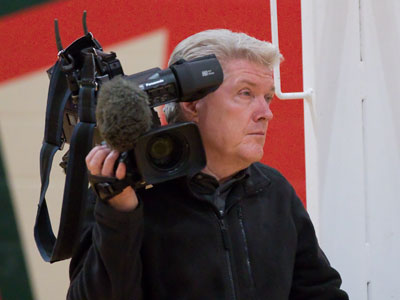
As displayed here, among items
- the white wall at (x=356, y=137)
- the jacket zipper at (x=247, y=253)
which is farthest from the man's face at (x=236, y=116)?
the white wall at (x=356, y=137)

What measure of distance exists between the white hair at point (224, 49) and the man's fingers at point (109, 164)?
301 mm

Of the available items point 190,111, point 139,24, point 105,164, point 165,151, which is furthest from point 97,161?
point 139,24

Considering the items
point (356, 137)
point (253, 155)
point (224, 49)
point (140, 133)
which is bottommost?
point (356, 137)

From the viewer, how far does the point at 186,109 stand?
1.33 metres

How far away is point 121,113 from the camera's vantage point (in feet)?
3.36

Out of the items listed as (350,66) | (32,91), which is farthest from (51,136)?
(350,66)

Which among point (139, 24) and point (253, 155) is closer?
point (253, 155)

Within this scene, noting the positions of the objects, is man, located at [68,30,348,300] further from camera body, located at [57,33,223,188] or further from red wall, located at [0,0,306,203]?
red wall, located at [0,0,306,203]

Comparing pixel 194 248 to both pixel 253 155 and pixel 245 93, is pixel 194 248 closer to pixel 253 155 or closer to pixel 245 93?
pixel 253 155

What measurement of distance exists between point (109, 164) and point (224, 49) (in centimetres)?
40

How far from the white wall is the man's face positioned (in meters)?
0.85

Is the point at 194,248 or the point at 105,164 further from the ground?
the point at 105,164

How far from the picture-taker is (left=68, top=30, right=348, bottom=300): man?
1260mm

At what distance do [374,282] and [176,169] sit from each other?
1.35 metres
